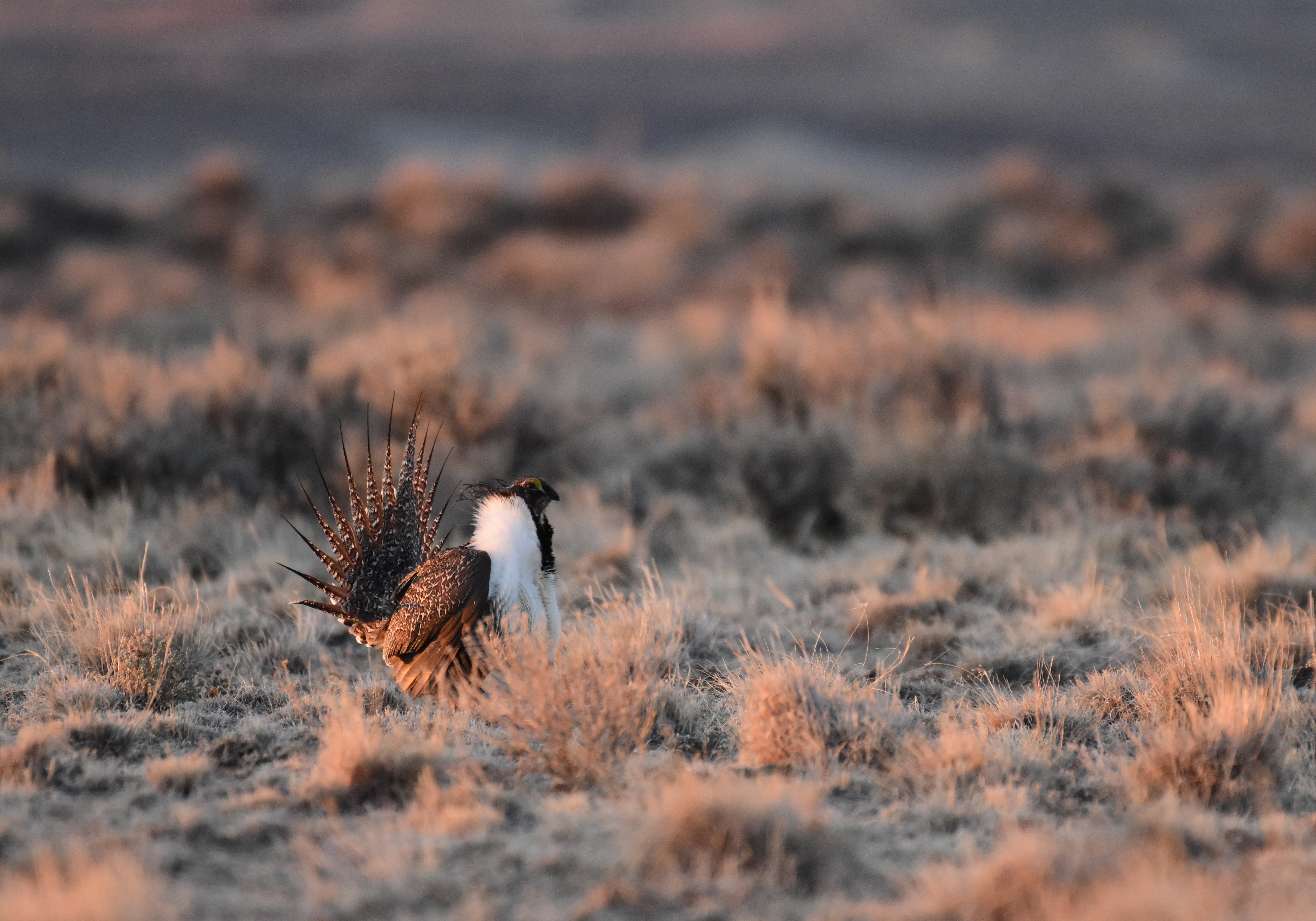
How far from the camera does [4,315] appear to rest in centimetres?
1314

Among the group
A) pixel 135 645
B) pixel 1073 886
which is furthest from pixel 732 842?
pixel 135 645

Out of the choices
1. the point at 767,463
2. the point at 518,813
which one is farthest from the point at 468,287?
the point at 518,813

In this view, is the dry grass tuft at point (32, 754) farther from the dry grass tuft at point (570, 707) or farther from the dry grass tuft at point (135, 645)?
the dry grass tuft at point (570, 707)

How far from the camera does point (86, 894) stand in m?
2.98

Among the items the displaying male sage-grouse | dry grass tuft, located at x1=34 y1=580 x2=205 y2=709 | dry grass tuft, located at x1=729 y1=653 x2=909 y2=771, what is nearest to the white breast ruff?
the displaying male sage-grouse

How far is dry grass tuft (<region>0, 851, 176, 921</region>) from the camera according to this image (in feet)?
9.63

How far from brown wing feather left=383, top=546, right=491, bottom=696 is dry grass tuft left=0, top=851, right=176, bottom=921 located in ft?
4.92

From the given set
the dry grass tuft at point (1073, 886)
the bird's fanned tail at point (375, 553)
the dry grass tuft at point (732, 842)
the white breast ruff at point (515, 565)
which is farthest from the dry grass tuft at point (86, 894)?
the bird's fanned tail at point (375, 553)

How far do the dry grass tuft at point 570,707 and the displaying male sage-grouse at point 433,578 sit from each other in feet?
0.49

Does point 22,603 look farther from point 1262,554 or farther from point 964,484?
point 1262,554

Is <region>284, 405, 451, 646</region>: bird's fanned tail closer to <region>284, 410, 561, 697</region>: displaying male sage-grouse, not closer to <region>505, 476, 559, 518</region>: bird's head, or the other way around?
<region>284, 410, 561, 697</region>: displaying male sage-grouse

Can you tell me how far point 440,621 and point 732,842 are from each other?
1629 millimetres

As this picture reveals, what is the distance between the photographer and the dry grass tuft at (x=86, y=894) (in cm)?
294

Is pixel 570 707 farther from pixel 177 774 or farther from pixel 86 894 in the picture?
pixel 86 894
